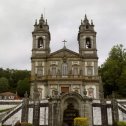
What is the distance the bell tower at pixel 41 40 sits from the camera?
150ft

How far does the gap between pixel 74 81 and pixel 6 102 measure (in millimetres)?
11036

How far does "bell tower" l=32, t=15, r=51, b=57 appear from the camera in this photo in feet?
150

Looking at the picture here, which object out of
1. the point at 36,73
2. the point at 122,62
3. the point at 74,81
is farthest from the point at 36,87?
the point at 122,62

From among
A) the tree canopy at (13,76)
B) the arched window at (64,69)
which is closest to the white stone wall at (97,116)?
the arched window at (64,69)

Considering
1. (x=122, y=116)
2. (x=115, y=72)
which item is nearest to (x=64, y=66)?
(x=115, y=72)

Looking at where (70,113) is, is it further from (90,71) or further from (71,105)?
(90,71)

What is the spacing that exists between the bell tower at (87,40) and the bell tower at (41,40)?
18.0 ft

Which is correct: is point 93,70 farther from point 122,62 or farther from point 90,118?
point 90,118

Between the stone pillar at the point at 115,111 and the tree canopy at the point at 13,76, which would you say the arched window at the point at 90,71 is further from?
the tree canopy at the point at 13,76

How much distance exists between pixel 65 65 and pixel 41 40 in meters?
6.11

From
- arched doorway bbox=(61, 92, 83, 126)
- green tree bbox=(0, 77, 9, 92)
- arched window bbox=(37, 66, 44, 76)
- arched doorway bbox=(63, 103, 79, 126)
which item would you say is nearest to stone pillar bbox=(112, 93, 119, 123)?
arched doorway bbox=(61, 92, 83, 126)

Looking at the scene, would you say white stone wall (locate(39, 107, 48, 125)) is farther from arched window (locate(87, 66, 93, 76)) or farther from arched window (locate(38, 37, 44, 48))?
arched window (locate(38, 37, 44, 48))

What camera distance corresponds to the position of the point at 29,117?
99.4ft

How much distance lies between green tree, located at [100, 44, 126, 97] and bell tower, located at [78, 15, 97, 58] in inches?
160
